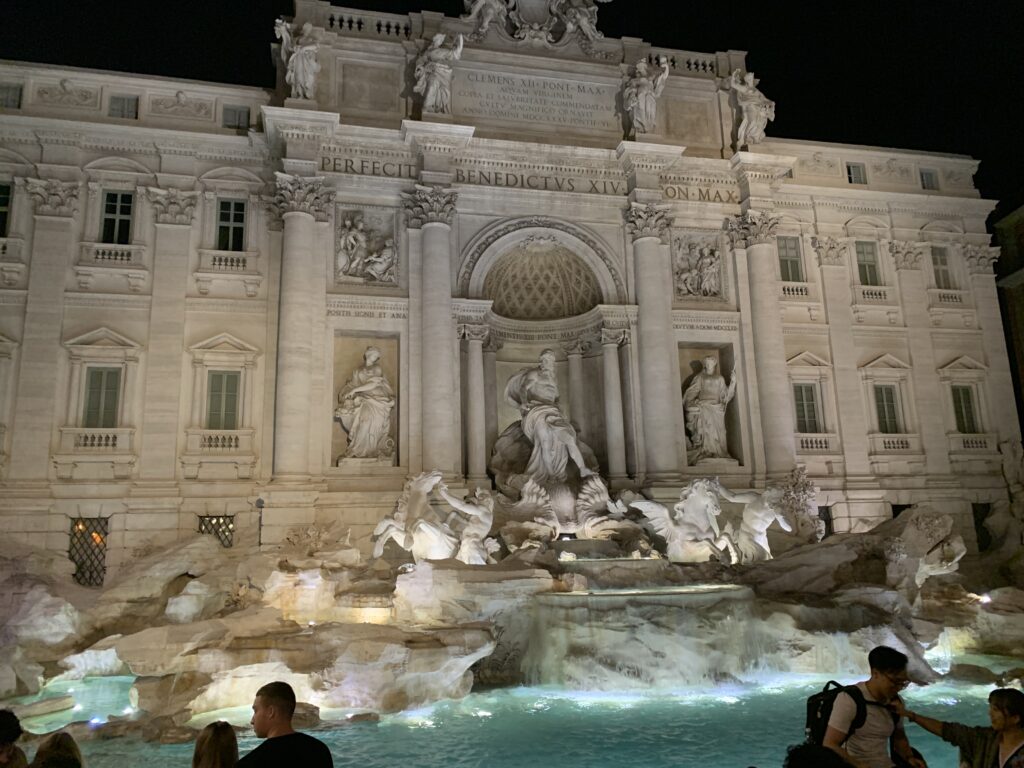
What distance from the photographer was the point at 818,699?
4.11 metres

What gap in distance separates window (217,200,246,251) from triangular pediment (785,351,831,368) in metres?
15.3

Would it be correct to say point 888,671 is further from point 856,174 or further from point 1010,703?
point 856,174

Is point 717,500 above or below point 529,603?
above

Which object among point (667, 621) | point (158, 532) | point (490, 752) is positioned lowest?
point (490, 752)

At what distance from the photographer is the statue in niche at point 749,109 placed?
2283 cm


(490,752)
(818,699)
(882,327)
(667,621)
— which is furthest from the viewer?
(882,327)

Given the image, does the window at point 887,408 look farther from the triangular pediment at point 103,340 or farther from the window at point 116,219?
the window at point 116,219

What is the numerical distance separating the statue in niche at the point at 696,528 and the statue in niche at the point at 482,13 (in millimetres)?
13694

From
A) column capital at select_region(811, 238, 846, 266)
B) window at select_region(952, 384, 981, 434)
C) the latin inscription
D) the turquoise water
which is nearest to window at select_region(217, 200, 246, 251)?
the latin inscription

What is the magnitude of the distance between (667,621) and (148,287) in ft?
47.8

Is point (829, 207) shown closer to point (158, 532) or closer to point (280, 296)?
point (280, 296)

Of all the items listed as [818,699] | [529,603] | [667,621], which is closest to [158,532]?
[529,603]

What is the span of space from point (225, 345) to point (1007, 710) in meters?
18.2

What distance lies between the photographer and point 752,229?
2250 cm
